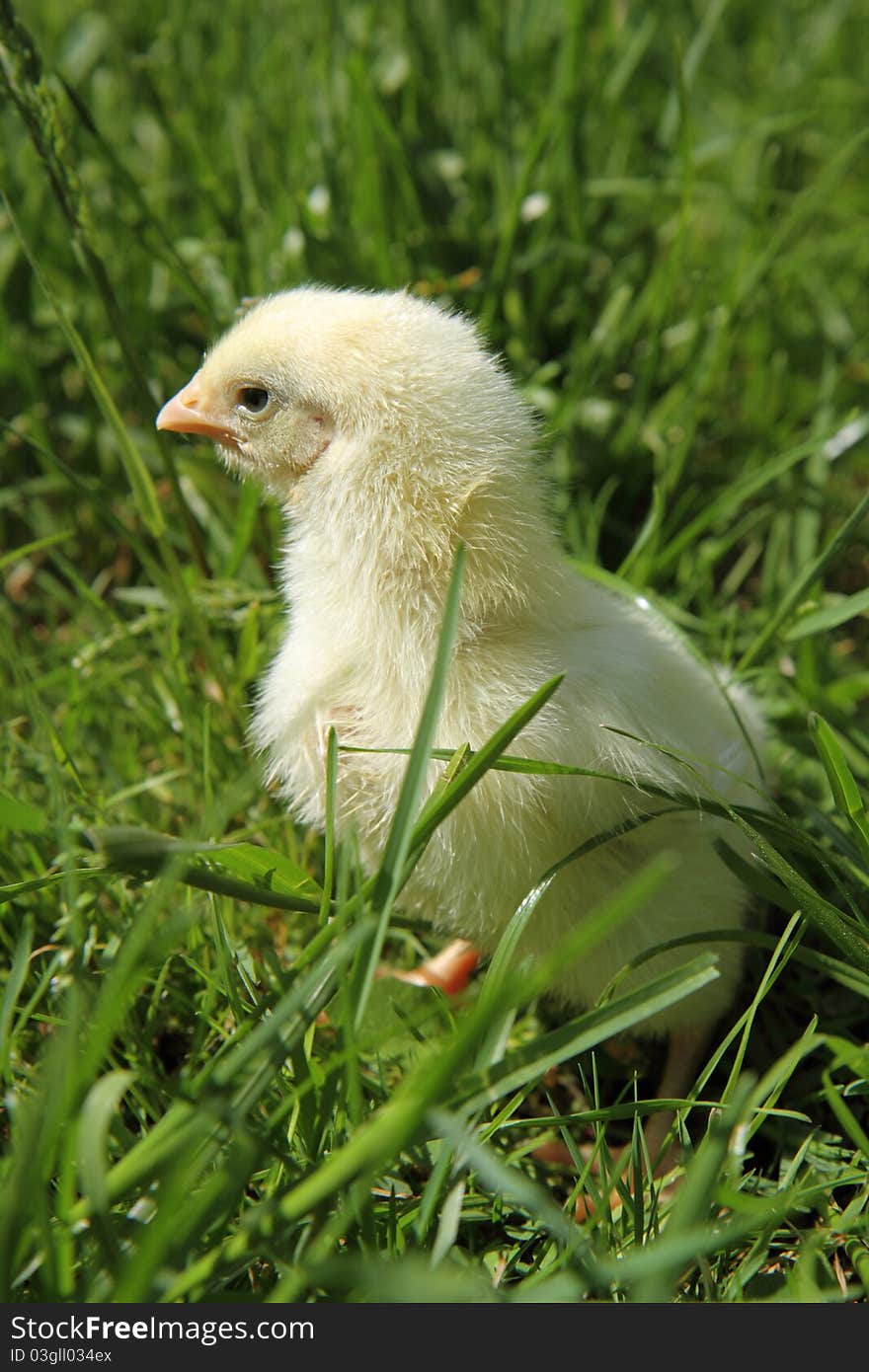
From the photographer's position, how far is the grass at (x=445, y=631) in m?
1.38

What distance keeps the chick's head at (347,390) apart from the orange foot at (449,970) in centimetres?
102

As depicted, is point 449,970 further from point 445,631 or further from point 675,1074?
point 445,631

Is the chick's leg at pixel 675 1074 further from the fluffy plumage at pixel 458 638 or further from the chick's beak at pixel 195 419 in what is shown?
the chick's beak at pixel 195 419

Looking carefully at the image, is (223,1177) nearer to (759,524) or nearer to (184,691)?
(184,691)

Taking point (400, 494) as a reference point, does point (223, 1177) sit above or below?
below

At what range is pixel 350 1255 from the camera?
154cm

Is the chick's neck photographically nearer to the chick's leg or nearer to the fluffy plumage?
the fluffy plumage

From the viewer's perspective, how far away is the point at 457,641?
1863 millimetres

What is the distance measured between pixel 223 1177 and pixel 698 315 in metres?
2.56

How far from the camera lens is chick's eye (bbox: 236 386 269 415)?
6.60ft

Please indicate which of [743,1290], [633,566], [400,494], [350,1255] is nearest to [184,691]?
[400,494]

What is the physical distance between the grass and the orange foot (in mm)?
85

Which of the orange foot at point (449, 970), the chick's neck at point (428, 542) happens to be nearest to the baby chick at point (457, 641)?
the chick's neck at point (428, 542)

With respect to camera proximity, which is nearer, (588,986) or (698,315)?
(588,986)
